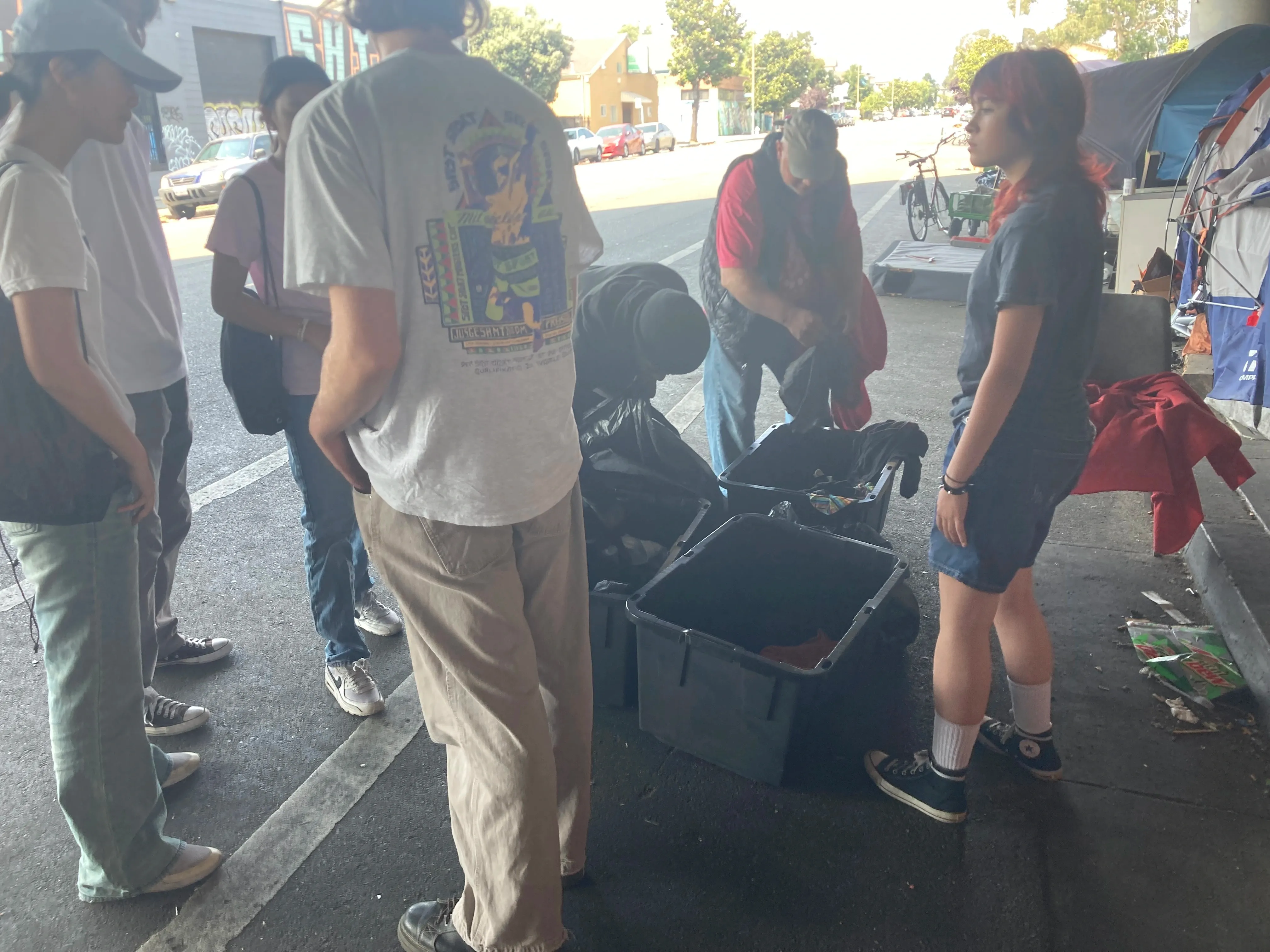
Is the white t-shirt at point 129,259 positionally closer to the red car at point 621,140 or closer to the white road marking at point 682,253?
the white road marking at point 682,253

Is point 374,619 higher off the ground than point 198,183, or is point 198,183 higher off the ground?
point 198,183

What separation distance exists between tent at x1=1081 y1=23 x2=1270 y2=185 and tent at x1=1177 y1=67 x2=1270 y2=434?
255cm

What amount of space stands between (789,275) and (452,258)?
246 centimetres

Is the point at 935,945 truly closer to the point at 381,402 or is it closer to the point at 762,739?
the point at 762,739

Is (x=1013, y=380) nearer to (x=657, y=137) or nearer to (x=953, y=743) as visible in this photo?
(x=953, y=743)

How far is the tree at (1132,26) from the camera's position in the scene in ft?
110

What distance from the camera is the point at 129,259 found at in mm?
2463

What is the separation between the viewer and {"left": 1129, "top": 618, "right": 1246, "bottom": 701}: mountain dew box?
3.03 m

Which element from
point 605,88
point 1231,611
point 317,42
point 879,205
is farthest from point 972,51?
point 1231,611

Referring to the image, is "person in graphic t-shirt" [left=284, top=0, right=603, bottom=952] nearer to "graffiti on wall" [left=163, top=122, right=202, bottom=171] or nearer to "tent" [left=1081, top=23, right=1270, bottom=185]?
"tent" [left=1081, top=23, right=1270, bottom=185]

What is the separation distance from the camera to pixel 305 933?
2162mm

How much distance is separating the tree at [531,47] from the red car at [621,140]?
26.1 ft

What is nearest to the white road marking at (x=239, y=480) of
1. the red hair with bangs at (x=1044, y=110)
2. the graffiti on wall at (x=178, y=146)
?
the red hair with bangs at (x=1044, y=110)

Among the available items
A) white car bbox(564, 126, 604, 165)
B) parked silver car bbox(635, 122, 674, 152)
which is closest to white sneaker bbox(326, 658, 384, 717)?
white car bbox(564, 126, 604, 165)
